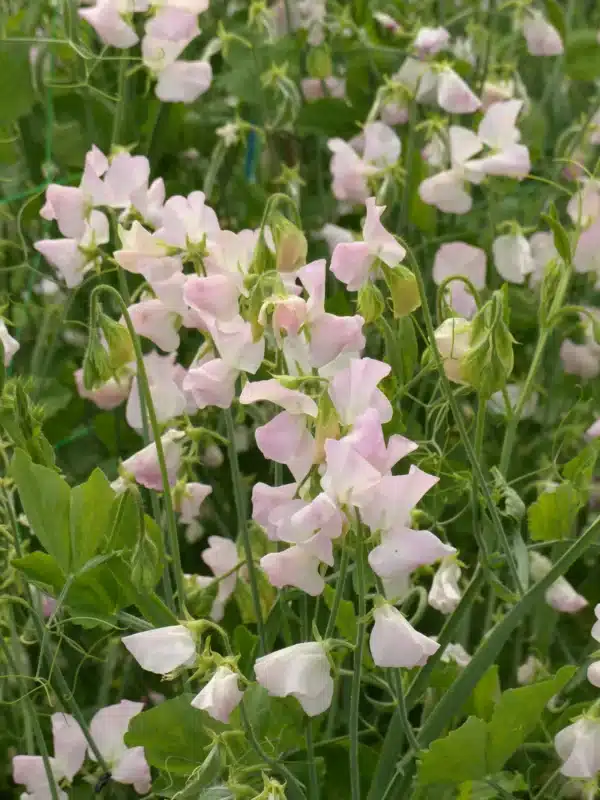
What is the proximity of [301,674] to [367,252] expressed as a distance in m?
Answer: 0.20

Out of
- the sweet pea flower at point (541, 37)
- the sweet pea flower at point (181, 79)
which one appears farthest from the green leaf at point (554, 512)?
the sweet pea flower at point (541, 37)

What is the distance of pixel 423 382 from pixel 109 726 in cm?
32

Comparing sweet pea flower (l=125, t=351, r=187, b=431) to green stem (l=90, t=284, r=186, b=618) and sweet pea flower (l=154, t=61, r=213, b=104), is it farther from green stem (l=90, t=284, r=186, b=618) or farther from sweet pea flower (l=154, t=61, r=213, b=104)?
sweet pea flower (l=154, t=61, r=213, b=104)

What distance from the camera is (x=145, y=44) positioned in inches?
33.9

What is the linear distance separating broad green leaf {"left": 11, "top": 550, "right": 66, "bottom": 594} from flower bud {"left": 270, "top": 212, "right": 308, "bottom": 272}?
0.61 ft

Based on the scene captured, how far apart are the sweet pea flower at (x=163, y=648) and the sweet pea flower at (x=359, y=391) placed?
135 millimetres

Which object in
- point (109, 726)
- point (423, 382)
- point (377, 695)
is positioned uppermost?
point (423, 382)

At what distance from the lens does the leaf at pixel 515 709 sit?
1.69 feet

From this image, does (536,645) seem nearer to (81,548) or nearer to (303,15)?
(81,548)

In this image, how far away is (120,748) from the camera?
0.68 metres

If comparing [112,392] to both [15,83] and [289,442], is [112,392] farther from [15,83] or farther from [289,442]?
[15,83]

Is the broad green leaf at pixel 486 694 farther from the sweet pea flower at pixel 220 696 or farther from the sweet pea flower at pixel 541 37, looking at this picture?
the sweet pea flower at pixel 541 37

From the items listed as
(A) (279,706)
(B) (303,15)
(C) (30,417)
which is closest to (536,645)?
(A) (279,706)

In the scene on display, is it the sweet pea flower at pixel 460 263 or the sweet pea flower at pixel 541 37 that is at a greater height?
the sweet pea flower at pixel 541 37
